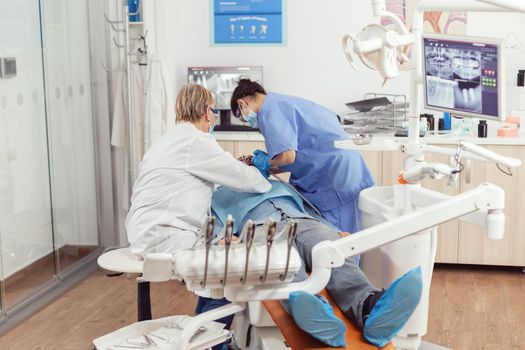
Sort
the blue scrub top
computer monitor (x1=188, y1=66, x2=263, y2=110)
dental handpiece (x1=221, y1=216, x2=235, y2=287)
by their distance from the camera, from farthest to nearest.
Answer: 1. computer monitor (x1=188, y1=66, x2=263, y2=110)
2. the blue scrub top
3. dental handpiece (x1=221, y1=216, x2=235, y2=287)

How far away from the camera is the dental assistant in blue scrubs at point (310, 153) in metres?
3.46

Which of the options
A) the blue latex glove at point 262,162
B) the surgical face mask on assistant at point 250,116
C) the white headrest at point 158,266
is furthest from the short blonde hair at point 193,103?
the white headrest at point 158,266

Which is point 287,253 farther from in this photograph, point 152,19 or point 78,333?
point 152,19

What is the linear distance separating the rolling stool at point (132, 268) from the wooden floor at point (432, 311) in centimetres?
39

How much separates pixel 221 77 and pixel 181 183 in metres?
1.93

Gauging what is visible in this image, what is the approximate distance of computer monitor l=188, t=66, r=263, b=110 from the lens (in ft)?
16.2

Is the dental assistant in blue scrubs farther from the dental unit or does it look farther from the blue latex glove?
the dental unit

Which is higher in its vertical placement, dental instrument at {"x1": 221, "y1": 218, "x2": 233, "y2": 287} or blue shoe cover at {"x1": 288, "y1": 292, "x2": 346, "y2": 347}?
dental instrument at {"x1": 221, "y1": 218, "x2": 233, "y2": 287}

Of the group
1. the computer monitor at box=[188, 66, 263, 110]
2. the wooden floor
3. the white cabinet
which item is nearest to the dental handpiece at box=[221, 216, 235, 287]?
the wooden floor

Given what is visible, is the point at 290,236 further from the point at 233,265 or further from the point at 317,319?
the point at 317,319

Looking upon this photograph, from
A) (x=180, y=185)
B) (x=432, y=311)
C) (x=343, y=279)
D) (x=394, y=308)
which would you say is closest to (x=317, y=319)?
(x=394, y=308)

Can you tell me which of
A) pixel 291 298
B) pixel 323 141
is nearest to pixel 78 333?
pixel 323 141

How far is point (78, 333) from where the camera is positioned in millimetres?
3797

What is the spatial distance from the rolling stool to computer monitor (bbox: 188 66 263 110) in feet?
4.79
